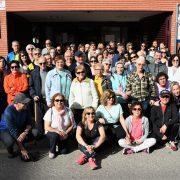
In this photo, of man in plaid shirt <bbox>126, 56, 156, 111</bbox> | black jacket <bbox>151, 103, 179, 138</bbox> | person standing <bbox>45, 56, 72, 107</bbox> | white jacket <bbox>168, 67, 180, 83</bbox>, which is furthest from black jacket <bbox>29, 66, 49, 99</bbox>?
white jacket <bbox>168, 67, 180, 83</bbox>

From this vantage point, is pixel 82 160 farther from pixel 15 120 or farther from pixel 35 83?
pixel 35 83

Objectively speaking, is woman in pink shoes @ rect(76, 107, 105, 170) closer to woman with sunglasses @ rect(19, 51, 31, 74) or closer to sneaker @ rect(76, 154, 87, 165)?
sneaker @ rect(76, 154, 87, 165)

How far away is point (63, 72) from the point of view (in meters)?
6.29

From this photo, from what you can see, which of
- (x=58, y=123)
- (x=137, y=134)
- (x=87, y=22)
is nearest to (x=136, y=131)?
(x=137, y=134)

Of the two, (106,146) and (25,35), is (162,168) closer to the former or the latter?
(106,146)

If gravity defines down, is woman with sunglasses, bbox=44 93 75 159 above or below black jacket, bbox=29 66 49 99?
below

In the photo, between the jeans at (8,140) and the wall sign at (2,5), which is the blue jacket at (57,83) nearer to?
the jeans at (8,140)

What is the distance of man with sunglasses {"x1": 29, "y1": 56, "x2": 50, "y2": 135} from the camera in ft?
21.2

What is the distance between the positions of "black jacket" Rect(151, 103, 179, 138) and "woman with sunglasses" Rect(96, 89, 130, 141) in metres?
0.61

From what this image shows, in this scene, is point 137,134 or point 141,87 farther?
point 141,87

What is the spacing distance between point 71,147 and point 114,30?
45.1 feet

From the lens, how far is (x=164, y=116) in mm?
6125

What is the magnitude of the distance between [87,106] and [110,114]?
44cm

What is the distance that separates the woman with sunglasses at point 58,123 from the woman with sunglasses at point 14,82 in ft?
2.99
